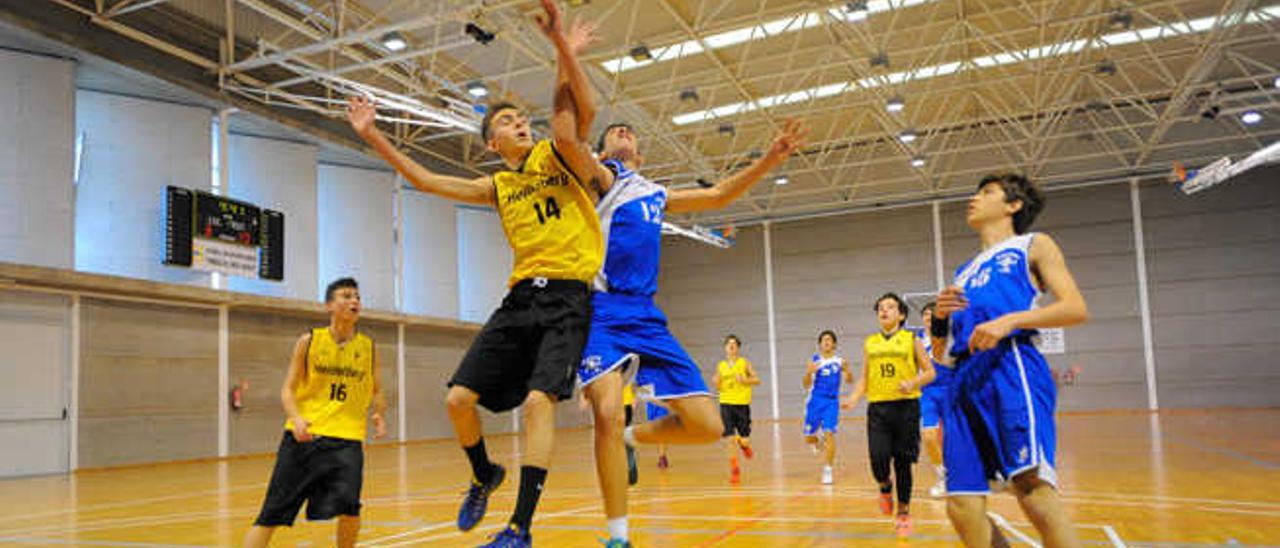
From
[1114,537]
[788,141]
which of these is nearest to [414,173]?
[788,141]

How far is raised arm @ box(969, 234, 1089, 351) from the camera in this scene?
303 centimetres

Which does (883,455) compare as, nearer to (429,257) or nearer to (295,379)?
(295,379)

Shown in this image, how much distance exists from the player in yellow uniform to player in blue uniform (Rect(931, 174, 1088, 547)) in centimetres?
138

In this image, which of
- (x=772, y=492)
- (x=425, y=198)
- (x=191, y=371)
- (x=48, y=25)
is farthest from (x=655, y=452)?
(x=48, y=25)

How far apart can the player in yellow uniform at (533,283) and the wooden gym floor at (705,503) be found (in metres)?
2.84

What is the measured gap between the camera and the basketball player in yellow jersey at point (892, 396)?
7.35 m

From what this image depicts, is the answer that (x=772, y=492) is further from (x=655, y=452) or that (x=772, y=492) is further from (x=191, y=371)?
(x=191, y=371)

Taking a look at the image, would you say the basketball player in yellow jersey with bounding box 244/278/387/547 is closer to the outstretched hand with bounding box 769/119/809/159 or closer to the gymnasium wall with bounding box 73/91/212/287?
the outstretched hand with bounding box 769/119/809/159

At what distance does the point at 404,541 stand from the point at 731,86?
15.7m

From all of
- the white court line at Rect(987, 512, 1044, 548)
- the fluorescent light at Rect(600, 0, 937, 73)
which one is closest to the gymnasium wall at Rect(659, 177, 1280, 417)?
the fluorescent light at Rect(600, 0, 937, 73)

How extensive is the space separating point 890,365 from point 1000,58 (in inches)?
540

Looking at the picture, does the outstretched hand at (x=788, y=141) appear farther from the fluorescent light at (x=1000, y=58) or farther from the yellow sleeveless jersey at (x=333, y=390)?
the fluorescent light at (x=1000, y=58)

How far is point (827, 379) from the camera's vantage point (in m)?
11.0

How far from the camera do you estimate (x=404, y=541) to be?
252 inches
